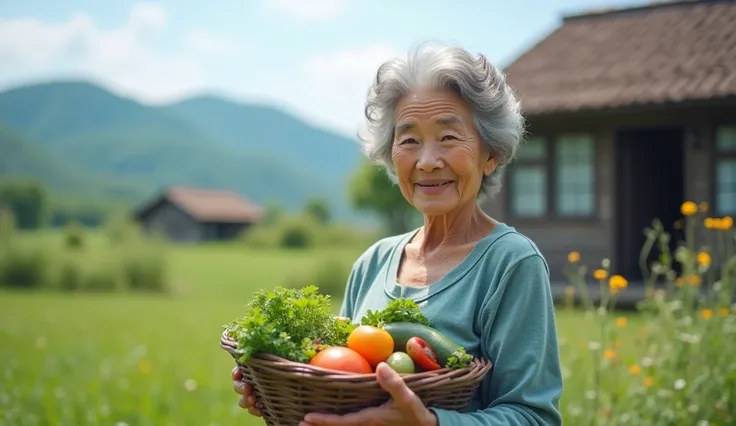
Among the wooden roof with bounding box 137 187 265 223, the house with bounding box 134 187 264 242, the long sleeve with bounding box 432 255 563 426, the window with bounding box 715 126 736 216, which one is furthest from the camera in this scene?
the wooden roof with bounding box 137 187 265 223

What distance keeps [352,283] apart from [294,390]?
34.2 inches

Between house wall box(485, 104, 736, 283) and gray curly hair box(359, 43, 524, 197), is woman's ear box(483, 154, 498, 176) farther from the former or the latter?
house wall box(485, 104, 736, 283)

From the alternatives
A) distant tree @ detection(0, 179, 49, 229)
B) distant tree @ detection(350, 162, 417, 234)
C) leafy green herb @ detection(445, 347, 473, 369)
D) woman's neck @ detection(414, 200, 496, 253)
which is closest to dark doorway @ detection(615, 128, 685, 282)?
woman's neck @ detection(414, 200, 496, 253)

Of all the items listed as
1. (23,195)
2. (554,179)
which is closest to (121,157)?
(23,195)

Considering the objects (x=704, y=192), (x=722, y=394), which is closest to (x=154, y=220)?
(x=704, y=192)

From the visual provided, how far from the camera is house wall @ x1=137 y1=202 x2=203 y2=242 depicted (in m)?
83.0

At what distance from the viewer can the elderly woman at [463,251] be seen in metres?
2.00

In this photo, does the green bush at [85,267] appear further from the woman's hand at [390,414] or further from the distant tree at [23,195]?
the distant tree at [23,195]

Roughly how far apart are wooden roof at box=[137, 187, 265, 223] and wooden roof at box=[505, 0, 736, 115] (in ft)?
243

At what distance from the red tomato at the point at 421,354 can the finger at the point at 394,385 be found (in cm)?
13

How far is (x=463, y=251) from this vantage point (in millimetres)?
2291

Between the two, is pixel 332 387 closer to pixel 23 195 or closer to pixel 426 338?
pixel 426 338

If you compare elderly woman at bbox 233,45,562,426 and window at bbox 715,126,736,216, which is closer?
elderly woman at bbox 233,45,562,426

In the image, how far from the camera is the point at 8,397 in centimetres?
575
